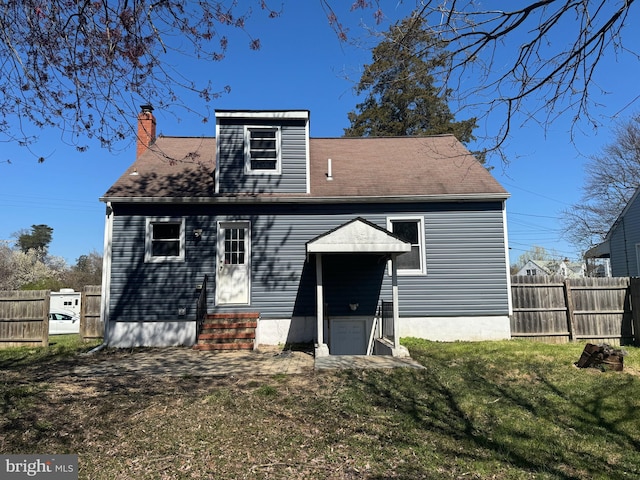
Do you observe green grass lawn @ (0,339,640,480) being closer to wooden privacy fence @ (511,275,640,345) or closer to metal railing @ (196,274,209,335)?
metal railing @ (196,274,209,335)

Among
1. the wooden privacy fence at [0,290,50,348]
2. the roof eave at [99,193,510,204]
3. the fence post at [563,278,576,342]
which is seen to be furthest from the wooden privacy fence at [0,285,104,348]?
the fence post at [563,278,576,342]

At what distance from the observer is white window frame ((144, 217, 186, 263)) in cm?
1071

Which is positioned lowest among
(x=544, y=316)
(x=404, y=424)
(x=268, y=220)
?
(x=404, y=424)

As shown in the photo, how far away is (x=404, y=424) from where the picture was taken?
16.4 feet

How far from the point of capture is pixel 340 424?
4.95 metres

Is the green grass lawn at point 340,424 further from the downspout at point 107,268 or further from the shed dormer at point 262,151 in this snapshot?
the shed dormer at point 262,151

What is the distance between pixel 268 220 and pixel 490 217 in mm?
5974

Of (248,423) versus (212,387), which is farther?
(212,387)

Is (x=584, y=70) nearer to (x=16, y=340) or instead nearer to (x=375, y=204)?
(x=375, y=204)

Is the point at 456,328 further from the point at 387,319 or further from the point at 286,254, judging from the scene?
the point at 286,254

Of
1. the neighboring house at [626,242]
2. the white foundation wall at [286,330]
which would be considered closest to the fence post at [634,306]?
the neighboring house at [626,242]

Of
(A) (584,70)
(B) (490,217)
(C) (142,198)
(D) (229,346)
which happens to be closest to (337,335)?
(D) (229,346)

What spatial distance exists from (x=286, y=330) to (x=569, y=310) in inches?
296

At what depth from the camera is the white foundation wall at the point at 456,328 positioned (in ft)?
35.6
